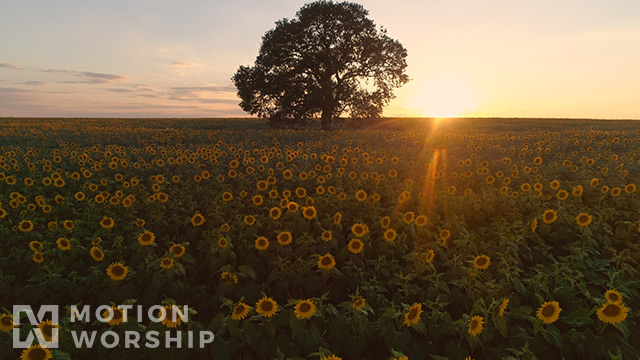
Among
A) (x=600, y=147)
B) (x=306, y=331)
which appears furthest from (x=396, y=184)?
(x=600, y=147)

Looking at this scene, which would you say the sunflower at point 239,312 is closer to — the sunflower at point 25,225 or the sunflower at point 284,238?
the sunflower at point 284,238

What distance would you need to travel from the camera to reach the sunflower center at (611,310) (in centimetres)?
345

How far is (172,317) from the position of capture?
3465mm

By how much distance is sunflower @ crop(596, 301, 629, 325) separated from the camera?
3.41 meters

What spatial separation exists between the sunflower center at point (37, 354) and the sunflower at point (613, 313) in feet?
15.4

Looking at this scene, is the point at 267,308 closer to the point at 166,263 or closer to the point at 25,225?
the point at 166,263

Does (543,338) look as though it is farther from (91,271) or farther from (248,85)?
(248,85)

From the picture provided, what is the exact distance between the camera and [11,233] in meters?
6.27

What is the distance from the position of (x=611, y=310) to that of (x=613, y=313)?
0.03 metres

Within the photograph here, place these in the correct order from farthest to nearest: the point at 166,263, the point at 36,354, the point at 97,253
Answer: the point at 97,253 → the point at 166,263 → the point at 36,354

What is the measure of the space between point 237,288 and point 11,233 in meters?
4.49

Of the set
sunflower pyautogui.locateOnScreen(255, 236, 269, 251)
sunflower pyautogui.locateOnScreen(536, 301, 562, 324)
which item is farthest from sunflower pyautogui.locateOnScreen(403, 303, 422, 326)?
sunflower pyautogui.locateOnScreen(255, 236, 269, 251)

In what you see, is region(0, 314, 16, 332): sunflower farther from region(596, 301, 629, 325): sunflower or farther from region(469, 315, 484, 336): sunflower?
region(596, 301, 629, 325): sunflower

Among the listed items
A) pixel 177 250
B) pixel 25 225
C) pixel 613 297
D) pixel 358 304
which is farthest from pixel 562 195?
pixel 25 225
